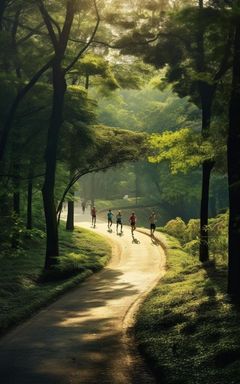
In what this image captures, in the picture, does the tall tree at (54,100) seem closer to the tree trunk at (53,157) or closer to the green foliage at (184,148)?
the tree trunk at (53,157)

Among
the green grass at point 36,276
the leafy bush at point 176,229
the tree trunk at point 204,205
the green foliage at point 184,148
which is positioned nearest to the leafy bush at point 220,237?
the tree trunk at point 204,205

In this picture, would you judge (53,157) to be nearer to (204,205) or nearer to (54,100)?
(54,100)

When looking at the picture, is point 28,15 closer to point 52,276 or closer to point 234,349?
point 52,276

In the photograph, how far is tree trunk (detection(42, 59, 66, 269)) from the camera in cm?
2378

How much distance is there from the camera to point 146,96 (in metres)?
100

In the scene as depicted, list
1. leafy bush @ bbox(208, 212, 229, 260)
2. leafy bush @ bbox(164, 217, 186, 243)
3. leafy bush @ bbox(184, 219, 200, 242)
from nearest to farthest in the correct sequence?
leafy bush @ bbox(208, 212, 229, 260) → leafy bush @ bbox(184, 219, 200, 242) → leafy bush @ bbox(164, 217, 186, 243)

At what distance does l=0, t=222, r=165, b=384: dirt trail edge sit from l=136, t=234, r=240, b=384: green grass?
43 centimetres

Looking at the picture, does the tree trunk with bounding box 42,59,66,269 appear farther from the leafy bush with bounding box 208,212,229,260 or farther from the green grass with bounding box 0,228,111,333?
the leafy bush with bounding box 208,212,229,260

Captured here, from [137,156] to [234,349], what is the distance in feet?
78.0

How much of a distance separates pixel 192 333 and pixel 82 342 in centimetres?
257

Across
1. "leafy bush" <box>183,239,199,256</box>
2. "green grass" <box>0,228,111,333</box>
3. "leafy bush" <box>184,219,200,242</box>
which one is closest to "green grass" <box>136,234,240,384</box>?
"green grass" <box>0,228,111,333</box>

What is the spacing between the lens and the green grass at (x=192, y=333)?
948cm

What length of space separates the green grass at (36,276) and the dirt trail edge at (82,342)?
450 millimetres

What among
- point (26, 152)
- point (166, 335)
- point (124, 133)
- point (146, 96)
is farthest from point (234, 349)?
point (146, 96)
